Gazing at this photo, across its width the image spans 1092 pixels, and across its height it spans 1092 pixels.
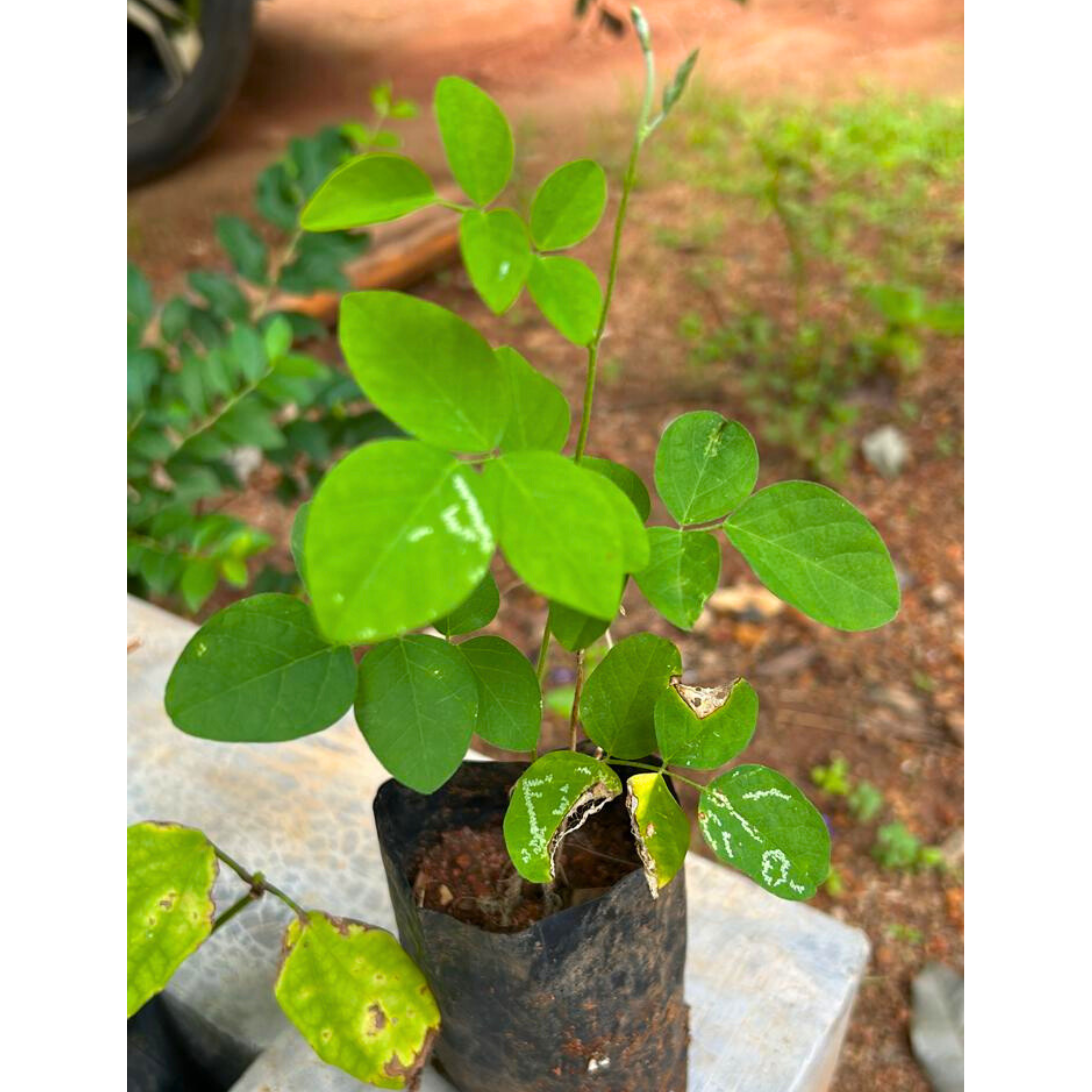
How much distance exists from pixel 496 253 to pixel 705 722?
0.30 m

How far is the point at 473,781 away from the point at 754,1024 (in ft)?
1.28

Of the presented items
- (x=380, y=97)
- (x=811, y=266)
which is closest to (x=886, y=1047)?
(x=380, y=97)

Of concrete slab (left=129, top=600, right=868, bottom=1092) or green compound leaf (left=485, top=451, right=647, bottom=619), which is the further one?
concrete slab (left=129, top=600, right=868, bottom=1092)

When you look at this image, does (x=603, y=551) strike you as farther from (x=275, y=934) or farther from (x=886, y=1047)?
(x=886, y=1047)

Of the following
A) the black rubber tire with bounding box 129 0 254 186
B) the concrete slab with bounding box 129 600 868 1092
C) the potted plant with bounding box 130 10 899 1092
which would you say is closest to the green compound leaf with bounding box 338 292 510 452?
the potted plant with bounding box 130 10 899 1092

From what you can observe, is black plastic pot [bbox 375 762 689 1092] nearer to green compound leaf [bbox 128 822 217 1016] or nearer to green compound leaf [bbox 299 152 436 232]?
green compound leaf [bbox 128 822 217 1016]

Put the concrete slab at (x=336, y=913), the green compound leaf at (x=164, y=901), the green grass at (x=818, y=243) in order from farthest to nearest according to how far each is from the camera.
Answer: the green grass at (x=818, y=243)
the concrete slab at (x=336, y=913)
the green compound leaf at (x=164, y=901)

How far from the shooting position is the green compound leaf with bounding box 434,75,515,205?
551 millimetres

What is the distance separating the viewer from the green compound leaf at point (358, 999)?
0.77m

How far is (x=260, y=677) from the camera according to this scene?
0.63 meters

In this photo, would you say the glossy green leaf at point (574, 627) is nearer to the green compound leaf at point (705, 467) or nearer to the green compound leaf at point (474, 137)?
the green compound leaf at point (705, 467)

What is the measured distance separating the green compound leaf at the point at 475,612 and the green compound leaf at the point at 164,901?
25 cm

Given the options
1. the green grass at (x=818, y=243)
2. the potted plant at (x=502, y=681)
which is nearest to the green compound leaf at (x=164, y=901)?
the potted plant at (x=502, y=681)

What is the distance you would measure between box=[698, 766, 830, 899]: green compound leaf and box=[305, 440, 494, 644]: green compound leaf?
0.86 ft
